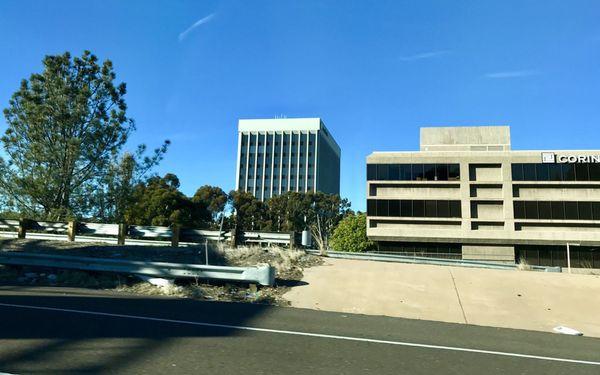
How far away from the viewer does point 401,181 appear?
58.9 meters

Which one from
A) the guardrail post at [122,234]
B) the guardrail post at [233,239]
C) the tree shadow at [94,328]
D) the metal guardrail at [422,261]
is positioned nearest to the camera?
the tree shadow at [94,328]

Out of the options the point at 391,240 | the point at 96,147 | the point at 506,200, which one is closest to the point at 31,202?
the point at 96,147

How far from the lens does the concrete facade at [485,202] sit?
5609 centimetres

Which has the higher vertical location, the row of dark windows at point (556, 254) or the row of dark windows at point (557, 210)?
the row of dark windows at point (557, 210)

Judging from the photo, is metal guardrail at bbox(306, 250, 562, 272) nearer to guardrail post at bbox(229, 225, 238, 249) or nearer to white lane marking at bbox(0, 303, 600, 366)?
guardrail post at bbox(229, 225, 238, 249)

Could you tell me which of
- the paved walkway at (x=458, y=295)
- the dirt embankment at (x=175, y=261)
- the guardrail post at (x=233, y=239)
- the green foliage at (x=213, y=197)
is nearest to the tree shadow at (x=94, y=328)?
the dirt embankment at (x=175, y=261)

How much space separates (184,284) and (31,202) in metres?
19.1

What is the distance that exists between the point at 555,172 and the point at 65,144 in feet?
175

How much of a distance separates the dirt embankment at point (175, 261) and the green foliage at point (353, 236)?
150 ft

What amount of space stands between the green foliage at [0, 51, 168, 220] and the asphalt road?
1871 cm

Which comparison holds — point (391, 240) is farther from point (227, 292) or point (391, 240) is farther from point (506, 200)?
point (227, 292)

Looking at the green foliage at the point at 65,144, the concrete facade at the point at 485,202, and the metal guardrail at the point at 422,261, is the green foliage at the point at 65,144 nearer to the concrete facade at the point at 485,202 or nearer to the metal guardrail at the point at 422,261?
the metal guardrail at the point at 422,261

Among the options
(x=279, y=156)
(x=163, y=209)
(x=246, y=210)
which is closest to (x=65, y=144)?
(x=163, y=209)

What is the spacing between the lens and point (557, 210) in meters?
56.4
